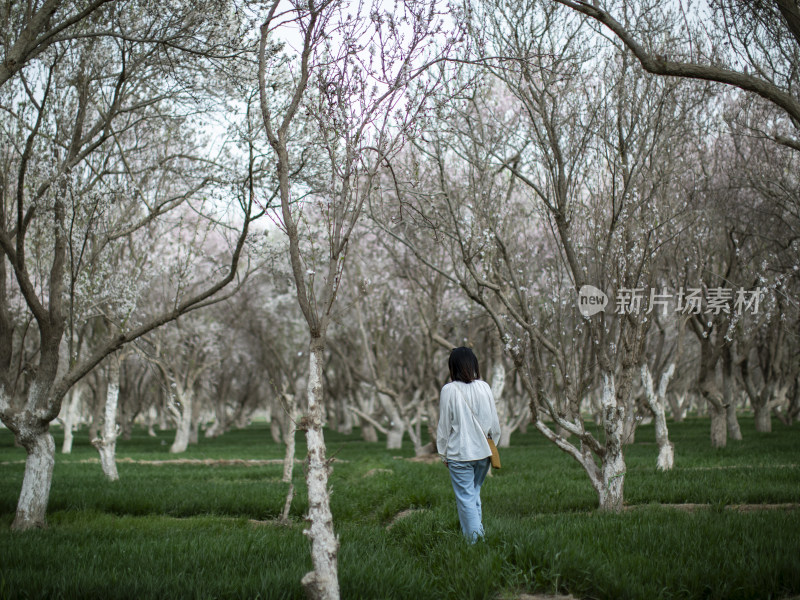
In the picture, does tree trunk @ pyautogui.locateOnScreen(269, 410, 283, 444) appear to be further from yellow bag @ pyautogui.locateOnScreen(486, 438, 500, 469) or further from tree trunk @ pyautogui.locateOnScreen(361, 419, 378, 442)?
yellow bag @ pyautogui.locateOnScreen(486, 438, 500, 469)

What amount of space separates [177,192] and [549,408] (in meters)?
8.31

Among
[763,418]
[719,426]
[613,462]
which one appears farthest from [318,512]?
[763,418]

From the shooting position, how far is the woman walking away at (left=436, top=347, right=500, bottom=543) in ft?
20.1

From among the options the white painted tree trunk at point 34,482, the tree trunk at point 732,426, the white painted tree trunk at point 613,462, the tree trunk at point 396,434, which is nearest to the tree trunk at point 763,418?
the tree trunk at point 732,426

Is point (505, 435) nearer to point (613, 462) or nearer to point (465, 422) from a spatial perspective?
point (613, 462)

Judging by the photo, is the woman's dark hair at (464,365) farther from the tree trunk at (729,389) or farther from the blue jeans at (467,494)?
the tree trunk at (729,389)

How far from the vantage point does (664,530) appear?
6.24 meters

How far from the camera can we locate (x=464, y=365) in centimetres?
632

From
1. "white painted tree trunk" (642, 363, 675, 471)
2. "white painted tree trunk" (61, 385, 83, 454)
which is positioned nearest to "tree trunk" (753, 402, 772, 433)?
"white painted tree trunk" (642, 363, 675, 471)

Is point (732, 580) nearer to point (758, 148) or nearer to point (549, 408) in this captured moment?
point (549, 408)

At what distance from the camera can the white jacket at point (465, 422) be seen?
20.1 ft

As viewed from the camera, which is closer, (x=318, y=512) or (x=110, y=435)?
(x=318, y=512)

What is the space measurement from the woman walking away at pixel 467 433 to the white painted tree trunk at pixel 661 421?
768cm

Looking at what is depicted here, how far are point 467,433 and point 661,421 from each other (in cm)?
917
